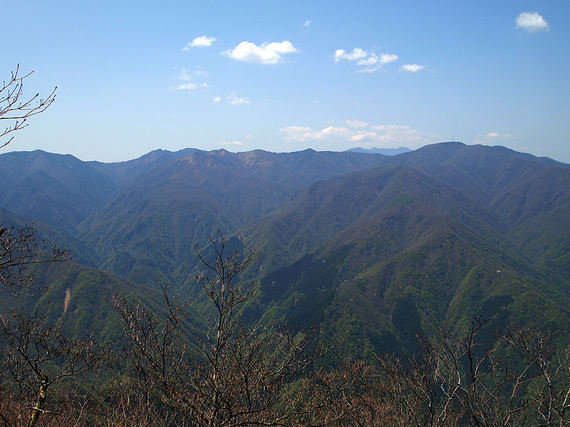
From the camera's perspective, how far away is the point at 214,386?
9977 millimetres

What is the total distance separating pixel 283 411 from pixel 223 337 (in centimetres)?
642

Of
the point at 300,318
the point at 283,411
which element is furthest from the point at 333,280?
the point at 283,411

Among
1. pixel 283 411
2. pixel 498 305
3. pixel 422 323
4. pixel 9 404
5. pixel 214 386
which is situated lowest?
pixel 422 323

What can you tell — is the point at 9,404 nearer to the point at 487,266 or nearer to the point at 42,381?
the point at 42,381

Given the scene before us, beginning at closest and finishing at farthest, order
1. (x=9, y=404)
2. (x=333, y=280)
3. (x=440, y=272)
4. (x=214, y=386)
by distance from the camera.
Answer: (x=214, y=386)
(x=9, y=404)
(x=440, y=272)
(x=333, y=280)

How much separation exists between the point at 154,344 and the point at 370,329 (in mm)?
135685

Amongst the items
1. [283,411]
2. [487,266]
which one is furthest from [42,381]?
[487,266]

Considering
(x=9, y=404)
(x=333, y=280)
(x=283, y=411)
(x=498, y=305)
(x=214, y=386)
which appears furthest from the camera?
(x=333, y=280)

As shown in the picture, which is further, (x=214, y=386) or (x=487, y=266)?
(x=487, y=266)

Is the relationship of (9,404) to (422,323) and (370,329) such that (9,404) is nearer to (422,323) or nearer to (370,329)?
(370,329)

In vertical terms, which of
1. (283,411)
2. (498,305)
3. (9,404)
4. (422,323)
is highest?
(9,404)

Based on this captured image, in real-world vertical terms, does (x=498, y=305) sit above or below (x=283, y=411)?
below

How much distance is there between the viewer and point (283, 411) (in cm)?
1576

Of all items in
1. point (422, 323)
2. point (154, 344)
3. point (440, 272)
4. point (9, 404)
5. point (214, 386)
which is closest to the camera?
point (214, 386)
